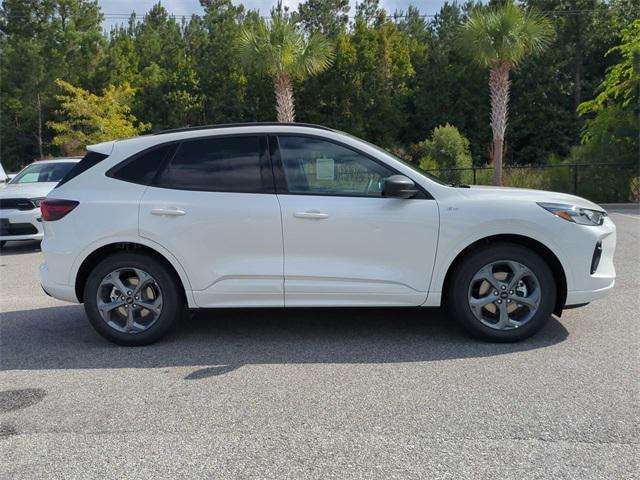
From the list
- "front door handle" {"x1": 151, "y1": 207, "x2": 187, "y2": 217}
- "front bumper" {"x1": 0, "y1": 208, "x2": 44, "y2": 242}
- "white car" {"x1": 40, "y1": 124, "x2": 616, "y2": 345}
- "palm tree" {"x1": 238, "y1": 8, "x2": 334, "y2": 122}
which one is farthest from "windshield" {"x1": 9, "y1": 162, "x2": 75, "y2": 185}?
"palm tree" {"x1": 238, "y1": 8, "x2": 334, "y2": 122}

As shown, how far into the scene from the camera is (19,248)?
11.8 meters

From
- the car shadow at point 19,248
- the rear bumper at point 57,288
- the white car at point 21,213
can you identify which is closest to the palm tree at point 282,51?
the car shadow at point 19,248

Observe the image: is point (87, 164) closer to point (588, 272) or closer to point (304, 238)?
point (304, 238)

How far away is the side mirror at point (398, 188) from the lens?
481cm

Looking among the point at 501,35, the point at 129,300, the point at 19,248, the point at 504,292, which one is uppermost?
the point at 501,35

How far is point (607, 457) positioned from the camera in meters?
Result: 3.18

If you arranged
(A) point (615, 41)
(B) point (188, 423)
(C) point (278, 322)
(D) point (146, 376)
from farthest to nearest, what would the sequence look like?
(A) point (615, 41), (C) point (278, 322), (D) point (146, 376), (B) point (188, 423)

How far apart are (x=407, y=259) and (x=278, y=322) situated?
1630 millimetres

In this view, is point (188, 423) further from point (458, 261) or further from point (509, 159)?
point (509, 159)

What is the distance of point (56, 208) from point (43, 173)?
785 centimetres

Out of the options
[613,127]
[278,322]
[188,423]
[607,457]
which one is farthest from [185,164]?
[613,127]

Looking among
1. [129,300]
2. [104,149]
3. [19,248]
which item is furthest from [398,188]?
[19,248]

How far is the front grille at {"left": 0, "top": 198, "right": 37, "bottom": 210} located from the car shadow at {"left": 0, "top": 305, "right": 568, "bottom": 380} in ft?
16.4

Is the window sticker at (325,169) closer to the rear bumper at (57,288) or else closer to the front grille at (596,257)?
the front grille at (596,257)
